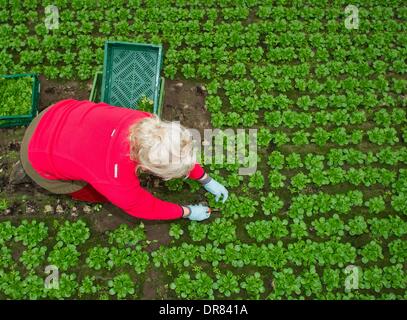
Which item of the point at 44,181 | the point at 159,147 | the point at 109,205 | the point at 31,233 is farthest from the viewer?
A: the point at 109,205

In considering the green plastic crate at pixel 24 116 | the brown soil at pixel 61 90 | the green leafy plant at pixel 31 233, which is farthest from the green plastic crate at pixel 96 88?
the green leafy plant at pixel 31 233

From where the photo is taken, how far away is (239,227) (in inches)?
211

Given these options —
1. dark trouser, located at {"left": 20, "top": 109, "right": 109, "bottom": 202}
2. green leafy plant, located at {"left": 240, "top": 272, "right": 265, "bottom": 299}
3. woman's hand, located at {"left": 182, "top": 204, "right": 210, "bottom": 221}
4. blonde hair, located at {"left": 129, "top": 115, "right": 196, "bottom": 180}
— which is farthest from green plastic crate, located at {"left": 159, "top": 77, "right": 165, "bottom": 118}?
green leafy plant, located at {"left": 240, "top": 272, "right": 265, "bottom": 299}

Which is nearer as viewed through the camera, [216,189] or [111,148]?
[111,148]

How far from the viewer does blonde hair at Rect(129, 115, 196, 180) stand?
10.5ft

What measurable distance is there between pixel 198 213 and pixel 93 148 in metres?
2.10

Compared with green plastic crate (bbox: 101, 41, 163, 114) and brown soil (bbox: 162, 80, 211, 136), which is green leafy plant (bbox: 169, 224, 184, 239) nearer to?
brown soil (bbox: 162, 80, 211, 136)

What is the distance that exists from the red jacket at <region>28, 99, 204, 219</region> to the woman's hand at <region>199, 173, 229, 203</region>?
4.82 feet

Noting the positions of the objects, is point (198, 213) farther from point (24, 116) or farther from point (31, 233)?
point (24, 116)

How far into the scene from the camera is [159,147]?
3193 millimetres

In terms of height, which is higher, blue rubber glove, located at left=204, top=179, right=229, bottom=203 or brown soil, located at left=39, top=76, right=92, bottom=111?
brown soil, located at left=39, top=76, right=92, bottom=111

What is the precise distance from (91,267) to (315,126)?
4.03m

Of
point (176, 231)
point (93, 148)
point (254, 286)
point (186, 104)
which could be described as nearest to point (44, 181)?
point (93, 148)

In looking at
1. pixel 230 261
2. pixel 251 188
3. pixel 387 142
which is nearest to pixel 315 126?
pixel 387 142
